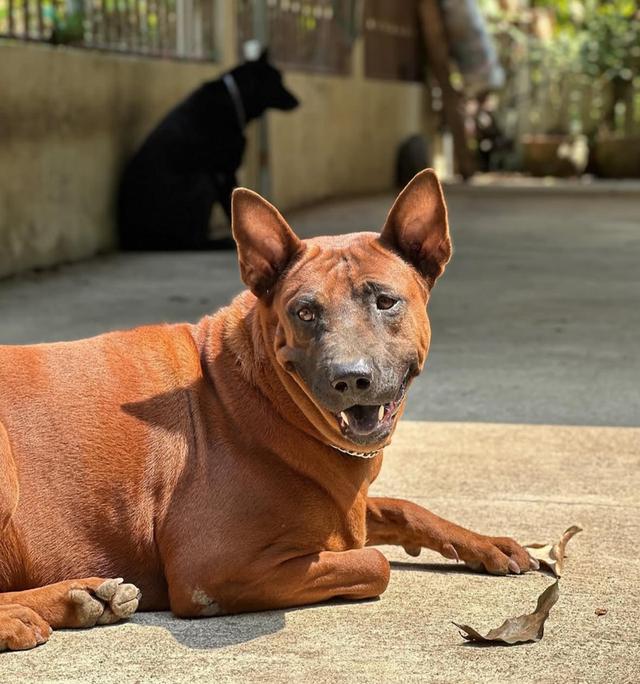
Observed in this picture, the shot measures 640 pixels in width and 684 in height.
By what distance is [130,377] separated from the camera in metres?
3.57

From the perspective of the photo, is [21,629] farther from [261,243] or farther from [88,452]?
[261,243]

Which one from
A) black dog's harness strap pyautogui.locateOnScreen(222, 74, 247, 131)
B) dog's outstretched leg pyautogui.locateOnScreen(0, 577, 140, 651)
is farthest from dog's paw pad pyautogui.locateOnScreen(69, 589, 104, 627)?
black dog's harness strap pyautogui.locateOnScreen(222, 74, 247, 131)

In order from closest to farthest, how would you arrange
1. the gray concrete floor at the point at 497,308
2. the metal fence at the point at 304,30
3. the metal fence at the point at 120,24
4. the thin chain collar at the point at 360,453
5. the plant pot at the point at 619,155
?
1. the thin chain collar at the point at 360,453
2. the gray concrete floor at the point at 497,308
3. the metal fence at the point at 120,24
4. the metal fence at the point at 304,30
5. the plant pot at the point at 619,155

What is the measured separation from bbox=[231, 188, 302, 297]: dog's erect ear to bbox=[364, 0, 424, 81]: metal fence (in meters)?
14.9

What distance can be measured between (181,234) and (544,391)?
5505 millimetres

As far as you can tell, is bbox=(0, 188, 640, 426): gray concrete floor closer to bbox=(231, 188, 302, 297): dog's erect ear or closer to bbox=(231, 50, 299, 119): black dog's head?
bbox=(231, 50, 299, 119): black dog's head

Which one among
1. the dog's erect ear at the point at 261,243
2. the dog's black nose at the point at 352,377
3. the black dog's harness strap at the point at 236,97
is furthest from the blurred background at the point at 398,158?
the dog's black nose at the point at 352,377

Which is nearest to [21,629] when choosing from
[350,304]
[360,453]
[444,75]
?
[360,453]

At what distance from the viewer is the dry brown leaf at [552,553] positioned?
12.3ft

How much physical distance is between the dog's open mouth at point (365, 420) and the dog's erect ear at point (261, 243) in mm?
431

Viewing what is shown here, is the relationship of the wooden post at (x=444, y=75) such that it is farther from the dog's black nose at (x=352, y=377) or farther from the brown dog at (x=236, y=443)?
the dog's black nose at (x=352, y=377)

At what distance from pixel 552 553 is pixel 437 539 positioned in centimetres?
34

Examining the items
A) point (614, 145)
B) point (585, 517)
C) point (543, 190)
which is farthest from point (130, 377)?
point (614, 145)

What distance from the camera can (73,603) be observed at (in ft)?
10.7
